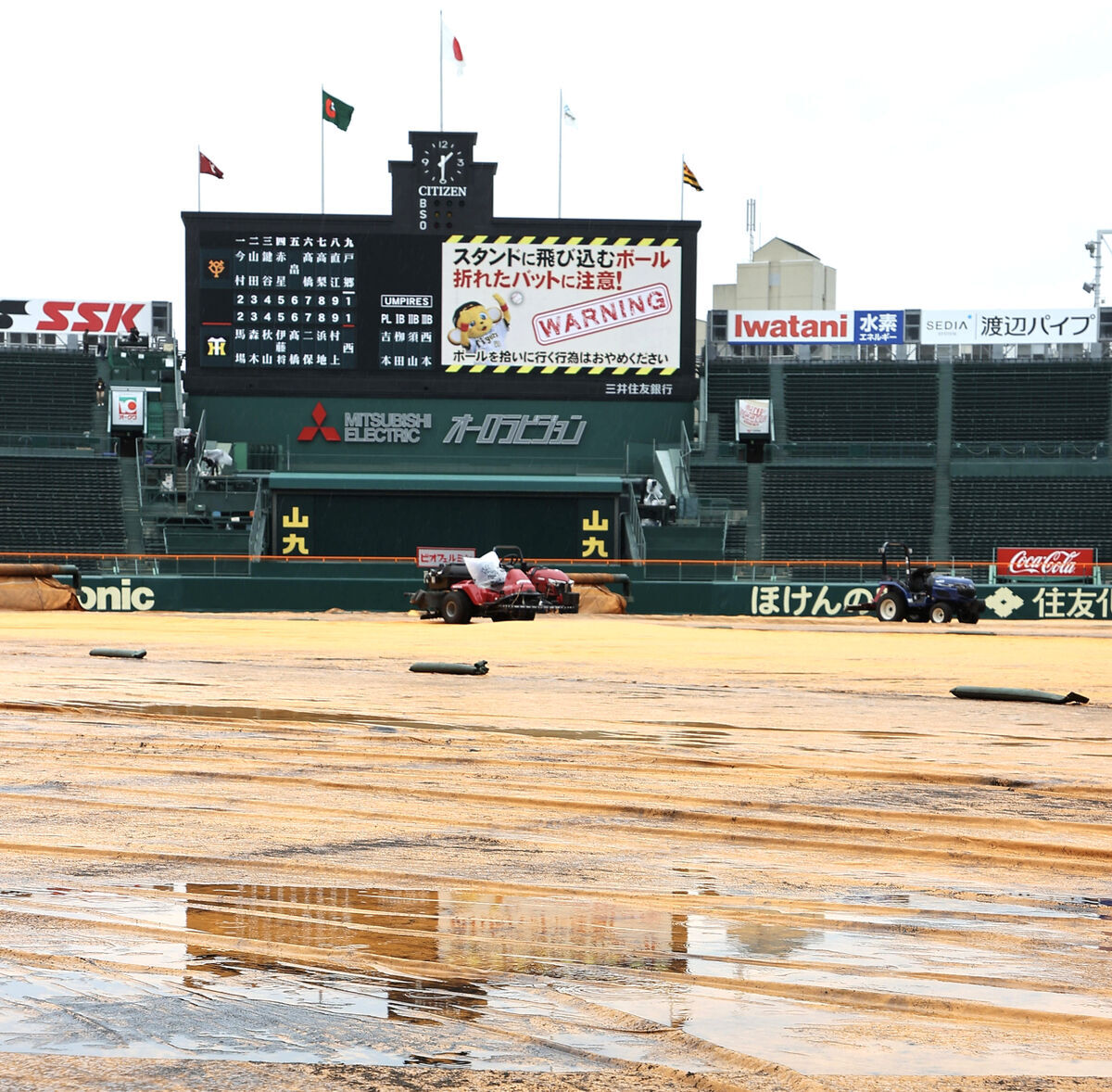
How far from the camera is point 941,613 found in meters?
36.3

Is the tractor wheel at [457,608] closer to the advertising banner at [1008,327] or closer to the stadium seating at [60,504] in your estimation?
the stadium seating at [60,504]

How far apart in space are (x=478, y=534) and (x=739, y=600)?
36.5 feet

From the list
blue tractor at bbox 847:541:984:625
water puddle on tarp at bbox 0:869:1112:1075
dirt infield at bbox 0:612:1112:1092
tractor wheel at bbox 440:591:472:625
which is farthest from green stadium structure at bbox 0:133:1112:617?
water puddle on tarp at bbox 0:869:1112:1075

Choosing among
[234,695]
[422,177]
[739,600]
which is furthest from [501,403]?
[234,695]

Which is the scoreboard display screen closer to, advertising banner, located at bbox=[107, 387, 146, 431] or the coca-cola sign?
advertising banner, located at bbox=[107, 387, 146, 431]

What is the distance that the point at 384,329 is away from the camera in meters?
48.1

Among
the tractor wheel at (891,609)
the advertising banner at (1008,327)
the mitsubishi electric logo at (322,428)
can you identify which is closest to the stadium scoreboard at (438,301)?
the mitsubishi electric logo at (322,428)

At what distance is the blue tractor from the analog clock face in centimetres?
2083

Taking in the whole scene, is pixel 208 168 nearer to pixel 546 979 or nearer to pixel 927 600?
pixel 927 600

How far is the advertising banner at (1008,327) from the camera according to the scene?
52781 mm

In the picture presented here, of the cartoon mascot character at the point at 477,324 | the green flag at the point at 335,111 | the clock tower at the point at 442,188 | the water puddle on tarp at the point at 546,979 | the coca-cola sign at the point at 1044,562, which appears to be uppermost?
the green flag at the point at 335,111

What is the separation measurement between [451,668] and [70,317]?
41293mm

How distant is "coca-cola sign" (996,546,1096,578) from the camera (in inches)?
1737

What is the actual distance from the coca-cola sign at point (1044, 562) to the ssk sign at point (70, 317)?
105 ft
